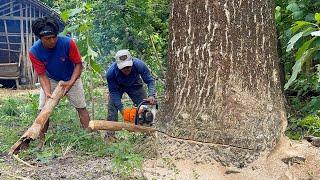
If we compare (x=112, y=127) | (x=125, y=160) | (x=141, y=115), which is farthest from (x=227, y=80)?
(x=141, y=115)

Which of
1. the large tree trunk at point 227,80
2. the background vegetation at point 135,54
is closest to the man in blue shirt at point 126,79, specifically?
the background vegetation at point 135,54

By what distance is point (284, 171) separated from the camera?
3916 millimetres

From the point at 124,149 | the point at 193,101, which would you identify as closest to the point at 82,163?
the point at 124,149

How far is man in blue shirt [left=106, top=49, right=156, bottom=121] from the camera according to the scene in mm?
5820

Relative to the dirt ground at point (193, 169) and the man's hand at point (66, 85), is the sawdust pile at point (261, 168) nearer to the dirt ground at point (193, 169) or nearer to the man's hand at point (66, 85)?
the dirt ground at point (193, 169)

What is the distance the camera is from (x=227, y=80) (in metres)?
3.84

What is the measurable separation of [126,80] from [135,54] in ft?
14.5

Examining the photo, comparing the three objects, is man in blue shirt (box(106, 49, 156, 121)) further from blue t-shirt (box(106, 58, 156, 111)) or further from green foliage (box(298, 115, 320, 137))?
green foliage (box(298, 115, 320, 137))

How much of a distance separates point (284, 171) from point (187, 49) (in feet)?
4.30

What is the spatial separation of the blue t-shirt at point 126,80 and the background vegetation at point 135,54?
15.7 inches

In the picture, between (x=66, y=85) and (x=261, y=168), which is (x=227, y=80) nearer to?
(x=261, y=168)

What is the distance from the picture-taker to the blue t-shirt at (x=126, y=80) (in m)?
5.98

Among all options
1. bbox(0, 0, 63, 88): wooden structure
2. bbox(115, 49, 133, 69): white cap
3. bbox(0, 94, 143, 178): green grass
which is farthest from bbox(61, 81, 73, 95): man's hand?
bbox(0, 0, 63, 88): wooden structure

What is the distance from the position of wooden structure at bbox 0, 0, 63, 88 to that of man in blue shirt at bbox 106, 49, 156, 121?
39.6 ft
